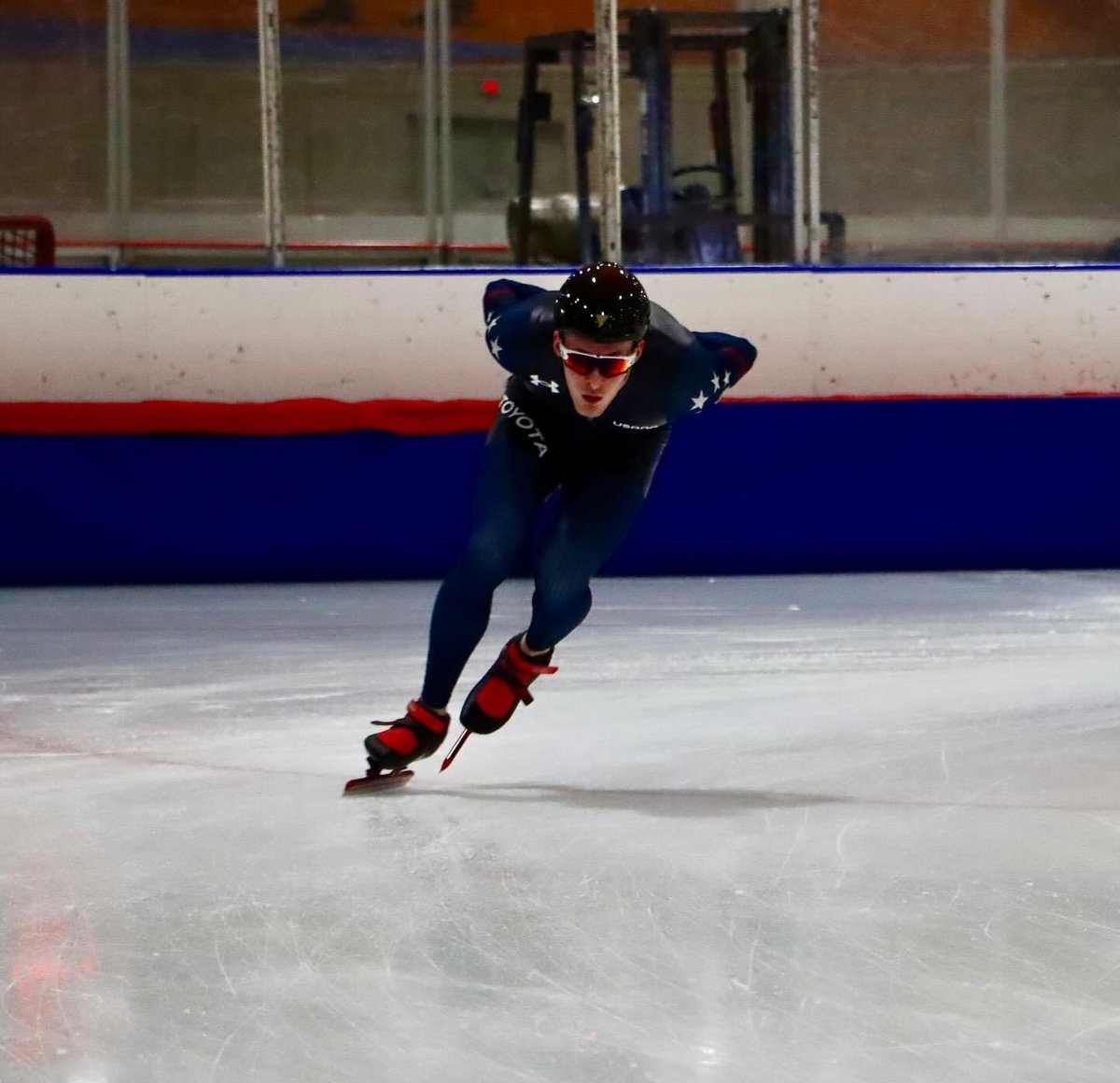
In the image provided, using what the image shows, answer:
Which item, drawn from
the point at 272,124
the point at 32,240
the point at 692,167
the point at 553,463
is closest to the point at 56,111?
the point at 32,240

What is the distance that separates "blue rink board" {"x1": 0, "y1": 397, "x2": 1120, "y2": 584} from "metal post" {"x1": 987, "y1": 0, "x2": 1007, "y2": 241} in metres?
4.59

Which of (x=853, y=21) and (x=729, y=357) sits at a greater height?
(x=853, y=21)

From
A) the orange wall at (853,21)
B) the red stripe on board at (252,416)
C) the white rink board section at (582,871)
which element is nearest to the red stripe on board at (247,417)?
the red stripe on board at (252,416)

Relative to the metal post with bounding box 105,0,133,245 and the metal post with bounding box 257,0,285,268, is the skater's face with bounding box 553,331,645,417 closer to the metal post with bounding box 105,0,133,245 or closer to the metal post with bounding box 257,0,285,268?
the metal post with bounding box 257,0,285,268

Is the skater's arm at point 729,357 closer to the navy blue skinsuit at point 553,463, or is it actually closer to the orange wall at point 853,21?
the navy blue skinsuit at point 553,463

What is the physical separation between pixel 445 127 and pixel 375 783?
7.96 meters

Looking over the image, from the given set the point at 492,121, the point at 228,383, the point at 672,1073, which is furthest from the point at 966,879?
the point at 492,121

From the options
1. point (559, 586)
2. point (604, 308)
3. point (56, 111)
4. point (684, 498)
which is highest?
point (56, 111)

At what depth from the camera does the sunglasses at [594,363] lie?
267 centimetres

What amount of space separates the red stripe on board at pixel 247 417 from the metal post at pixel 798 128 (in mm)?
1343

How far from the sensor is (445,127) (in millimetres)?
10383

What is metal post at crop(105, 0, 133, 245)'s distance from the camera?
10.8 meters

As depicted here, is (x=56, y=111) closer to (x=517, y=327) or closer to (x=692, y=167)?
(x=692, y=167)

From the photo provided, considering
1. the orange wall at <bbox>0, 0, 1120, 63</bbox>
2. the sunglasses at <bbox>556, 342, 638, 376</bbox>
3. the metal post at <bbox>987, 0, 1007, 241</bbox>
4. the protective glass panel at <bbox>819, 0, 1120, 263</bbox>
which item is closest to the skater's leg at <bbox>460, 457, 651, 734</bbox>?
the sunglasses at <bbox>556, 342, 638, 376</bbox>
